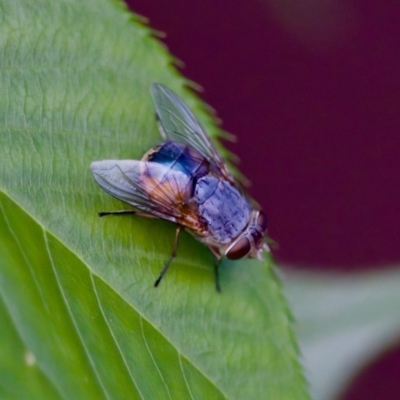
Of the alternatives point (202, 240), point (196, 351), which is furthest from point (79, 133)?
point (196, 351)

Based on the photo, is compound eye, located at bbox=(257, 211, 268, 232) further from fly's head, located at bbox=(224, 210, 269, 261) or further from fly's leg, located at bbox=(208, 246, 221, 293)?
fly's leg, located at bbox=(208, 246, 221, 293)

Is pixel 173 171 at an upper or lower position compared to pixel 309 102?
upper

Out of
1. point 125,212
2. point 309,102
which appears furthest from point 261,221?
point 309,102

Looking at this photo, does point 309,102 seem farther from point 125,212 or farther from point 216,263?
point 125,212

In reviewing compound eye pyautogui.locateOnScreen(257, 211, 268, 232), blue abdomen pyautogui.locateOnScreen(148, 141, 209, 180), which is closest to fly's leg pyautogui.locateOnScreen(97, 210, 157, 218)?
blue abdomen pyautogui.locateOnScreen(148, 141, 209, 180)

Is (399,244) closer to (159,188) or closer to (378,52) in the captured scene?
(378,52)

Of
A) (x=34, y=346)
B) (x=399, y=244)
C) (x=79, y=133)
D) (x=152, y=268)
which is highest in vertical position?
(x=79, y=133)
